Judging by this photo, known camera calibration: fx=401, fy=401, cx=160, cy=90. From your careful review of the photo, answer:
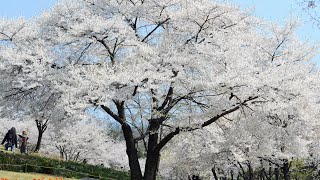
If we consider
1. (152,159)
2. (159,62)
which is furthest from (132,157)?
(159,62)

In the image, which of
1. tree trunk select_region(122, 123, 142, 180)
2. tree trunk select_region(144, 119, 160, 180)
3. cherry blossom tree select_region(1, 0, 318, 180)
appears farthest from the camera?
tree trunk select_region(122, 123, 142, 180)

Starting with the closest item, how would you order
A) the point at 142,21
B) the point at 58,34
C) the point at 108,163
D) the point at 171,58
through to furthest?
the point at 171,58 < the point at 58,34 < the point at 142,21 < the point at 108,163

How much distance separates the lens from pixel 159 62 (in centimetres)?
1528

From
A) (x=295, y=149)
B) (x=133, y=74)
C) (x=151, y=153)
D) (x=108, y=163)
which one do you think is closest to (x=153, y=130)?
(x=151, y=153)

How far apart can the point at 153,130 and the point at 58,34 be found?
5341 mm

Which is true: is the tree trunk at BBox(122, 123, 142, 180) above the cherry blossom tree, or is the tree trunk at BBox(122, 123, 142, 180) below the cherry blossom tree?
below

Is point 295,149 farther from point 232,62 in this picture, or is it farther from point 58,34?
point 58,34

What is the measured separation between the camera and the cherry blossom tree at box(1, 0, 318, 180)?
45.4 ft

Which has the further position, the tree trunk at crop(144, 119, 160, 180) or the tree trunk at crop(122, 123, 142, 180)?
the tree trunk at crop(122, 123, 142, 180)

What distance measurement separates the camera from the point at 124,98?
14227 millimetres

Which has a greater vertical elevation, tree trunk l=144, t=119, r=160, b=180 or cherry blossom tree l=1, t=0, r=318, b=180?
cherry blossom tree l=1, t=0, r=318, b=180

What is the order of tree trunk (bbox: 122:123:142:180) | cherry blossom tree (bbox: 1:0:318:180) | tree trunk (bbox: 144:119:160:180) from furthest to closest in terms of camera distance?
tree trunk (bbox: 122:123:142:180) → tree trunk (bbox: 144:119:160:180) → cherry blossom tree (bbox: 1:0:318:180)

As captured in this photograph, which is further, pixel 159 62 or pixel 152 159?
pixel 152 159

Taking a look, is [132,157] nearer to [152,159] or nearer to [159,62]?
[152,159]
